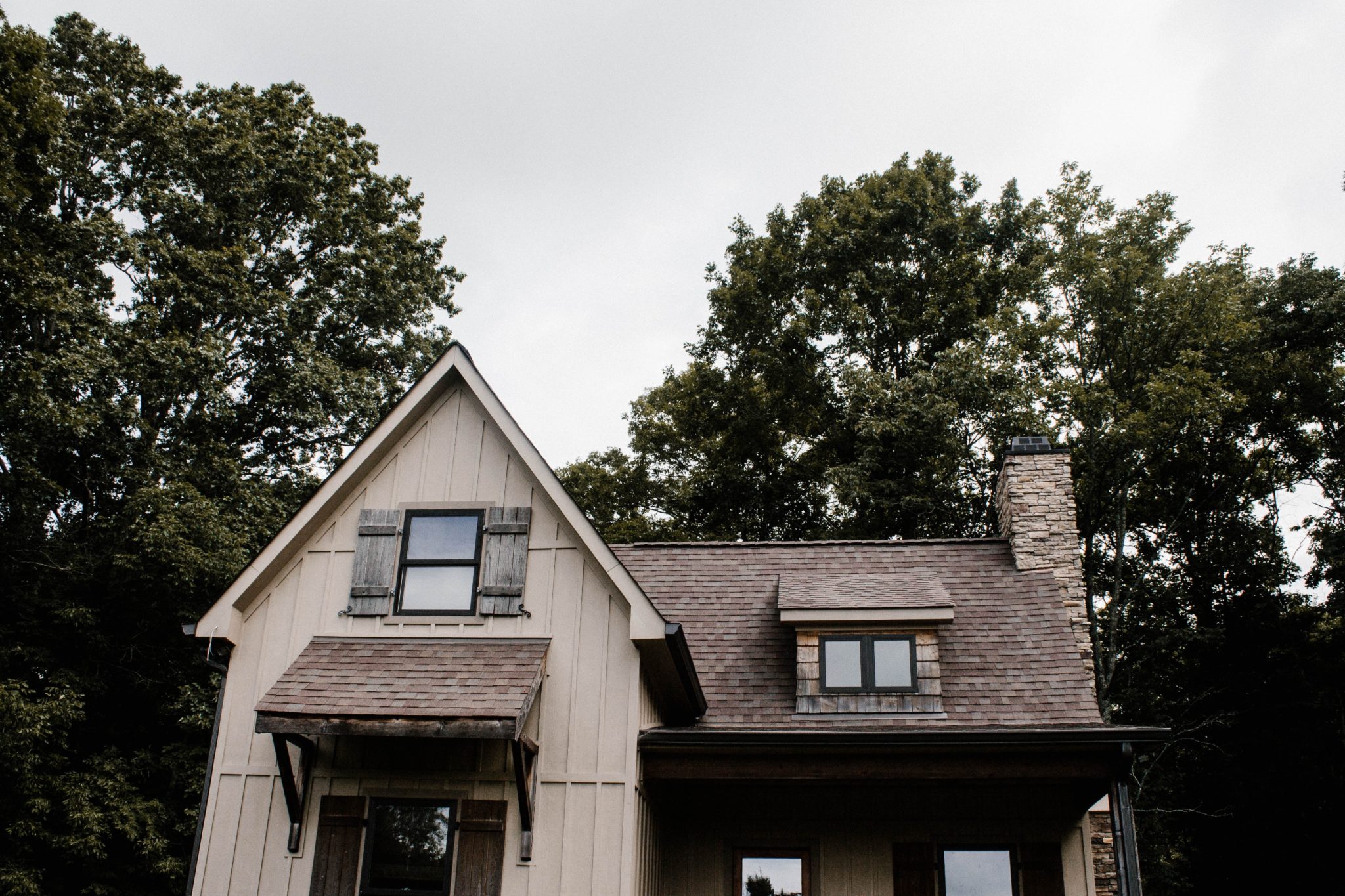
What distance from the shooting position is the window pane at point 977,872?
9.72 meters

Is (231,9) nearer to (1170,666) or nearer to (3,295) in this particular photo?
(3,295)

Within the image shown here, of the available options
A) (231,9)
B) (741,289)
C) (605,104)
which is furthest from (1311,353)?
(231,9)

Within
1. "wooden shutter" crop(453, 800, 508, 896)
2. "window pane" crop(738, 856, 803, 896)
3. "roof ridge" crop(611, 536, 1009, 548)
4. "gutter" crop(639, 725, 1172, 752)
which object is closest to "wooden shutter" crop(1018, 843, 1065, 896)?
"gutter" crop(639, 725, 1172, 752)

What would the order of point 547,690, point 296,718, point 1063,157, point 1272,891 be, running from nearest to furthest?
point 296,718 < point 547,690 < point 1272,891 < point 1063,157

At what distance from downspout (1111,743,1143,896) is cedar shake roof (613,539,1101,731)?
0.63m

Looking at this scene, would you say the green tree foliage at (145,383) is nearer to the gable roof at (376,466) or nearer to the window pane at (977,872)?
the gable roof at (376,466)

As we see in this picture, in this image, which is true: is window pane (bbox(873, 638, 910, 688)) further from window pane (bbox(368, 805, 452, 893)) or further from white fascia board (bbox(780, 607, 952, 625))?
window pane (bbox(368, 805, 452, 893))

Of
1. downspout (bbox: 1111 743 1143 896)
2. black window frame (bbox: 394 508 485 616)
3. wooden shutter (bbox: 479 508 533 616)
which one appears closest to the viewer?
downspout (bbox: 1111 743 1143 896)

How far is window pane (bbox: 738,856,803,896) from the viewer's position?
32.7 ft

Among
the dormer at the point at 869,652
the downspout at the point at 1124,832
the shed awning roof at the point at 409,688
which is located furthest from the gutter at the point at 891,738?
the shed awning roof at the point at 409,688

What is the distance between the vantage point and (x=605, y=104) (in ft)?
56.2

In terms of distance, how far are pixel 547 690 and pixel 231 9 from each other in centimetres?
1158

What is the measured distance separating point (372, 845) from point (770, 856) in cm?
391

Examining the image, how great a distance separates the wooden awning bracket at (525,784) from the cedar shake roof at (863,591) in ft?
10.6
